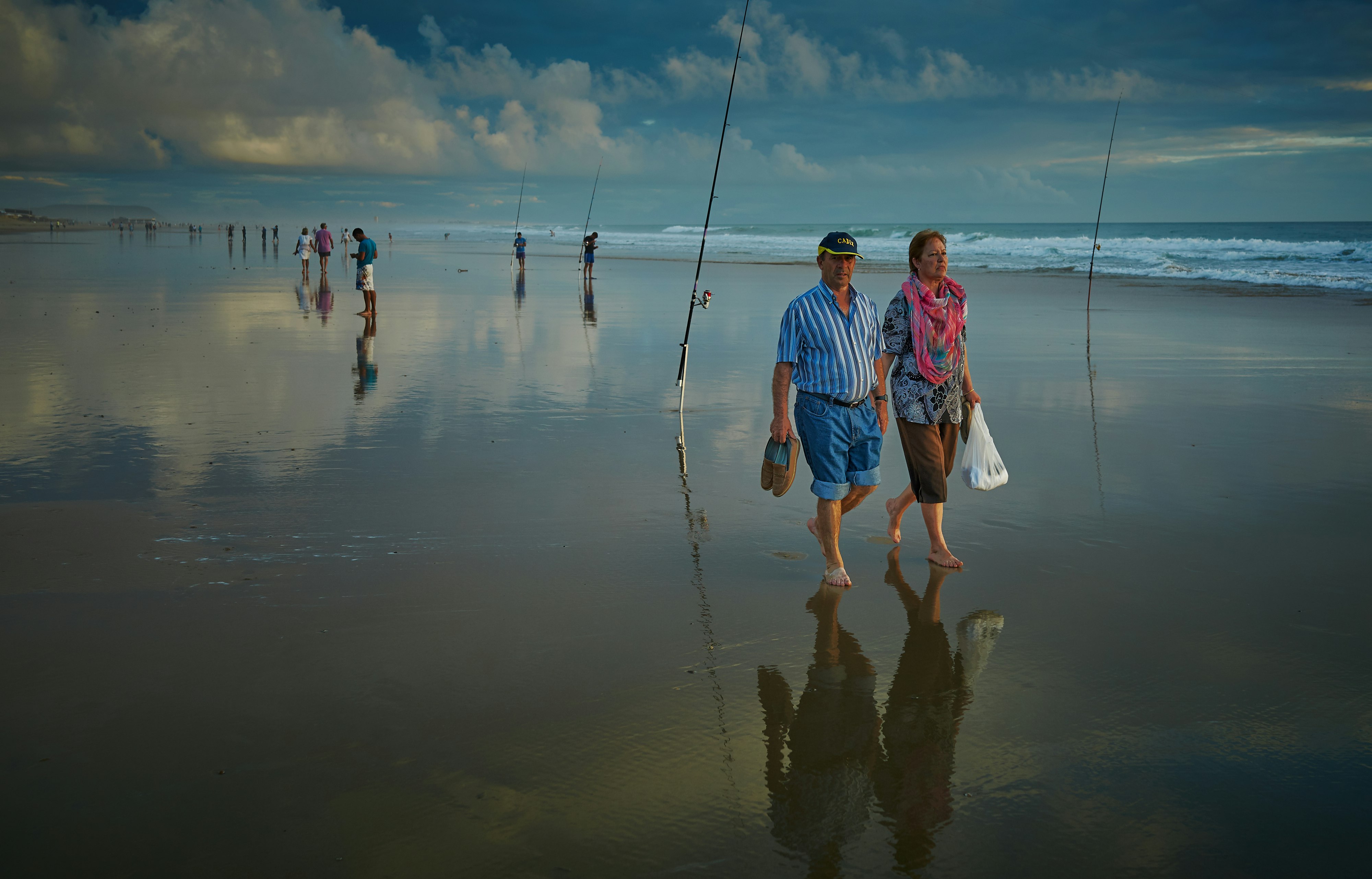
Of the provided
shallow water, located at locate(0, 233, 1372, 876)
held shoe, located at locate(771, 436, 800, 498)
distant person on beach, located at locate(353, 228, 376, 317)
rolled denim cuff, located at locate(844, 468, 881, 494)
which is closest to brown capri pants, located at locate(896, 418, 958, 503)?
rolled denim cuff, located at locate(844, 468, 881, 494)

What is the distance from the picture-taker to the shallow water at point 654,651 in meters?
2.73

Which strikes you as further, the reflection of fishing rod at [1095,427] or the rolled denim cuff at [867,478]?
the reflection of fishing rod at [1095,427]

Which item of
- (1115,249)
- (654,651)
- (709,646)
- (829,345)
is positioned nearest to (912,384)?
(829,345)

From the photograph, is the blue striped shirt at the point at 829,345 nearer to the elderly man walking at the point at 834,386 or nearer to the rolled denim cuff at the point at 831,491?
the elderly man walking at the point at 834,386

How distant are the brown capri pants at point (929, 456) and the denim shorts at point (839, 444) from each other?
335mm

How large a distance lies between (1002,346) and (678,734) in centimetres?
1172

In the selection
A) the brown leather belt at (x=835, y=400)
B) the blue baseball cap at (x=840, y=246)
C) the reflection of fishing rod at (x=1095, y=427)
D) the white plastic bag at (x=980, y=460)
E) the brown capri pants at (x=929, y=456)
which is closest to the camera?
the blue baseball cap at (x=840, y=246)

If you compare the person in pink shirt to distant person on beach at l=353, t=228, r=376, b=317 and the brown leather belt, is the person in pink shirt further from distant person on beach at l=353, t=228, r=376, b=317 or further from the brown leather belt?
the brown leather belt

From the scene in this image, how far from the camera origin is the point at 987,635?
163 inches

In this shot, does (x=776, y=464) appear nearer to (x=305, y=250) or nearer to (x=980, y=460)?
(x=980, y=460)

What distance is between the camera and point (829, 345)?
4461mm

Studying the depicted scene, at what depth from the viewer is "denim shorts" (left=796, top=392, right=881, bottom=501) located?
15.0 ft

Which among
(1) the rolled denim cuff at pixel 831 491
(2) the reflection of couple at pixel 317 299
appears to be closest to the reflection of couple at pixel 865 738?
(1) the rolled denim cuff at pixel 831 491

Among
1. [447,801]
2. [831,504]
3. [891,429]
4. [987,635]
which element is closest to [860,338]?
[831,504]
